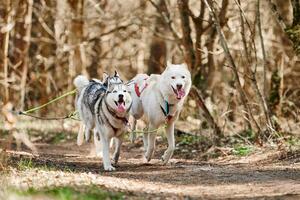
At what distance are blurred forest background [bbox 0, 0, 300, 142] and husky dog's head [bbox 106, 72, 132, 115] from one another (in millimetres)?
3117

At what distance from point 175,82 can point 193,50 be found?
614cm

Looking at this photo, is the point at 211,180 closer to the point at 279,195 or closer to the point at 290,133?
the point at 279,195

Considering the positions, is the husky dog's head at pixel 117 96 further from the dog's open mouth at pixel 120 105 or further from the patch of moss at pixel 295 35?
the patch of moss at pixel 295 35

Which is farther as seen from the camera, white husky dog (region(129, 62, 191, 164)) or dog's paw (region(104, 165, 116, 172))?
white husky dog (region(129, 62, 191, 164))

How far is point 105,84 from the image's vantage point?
10.5 metres

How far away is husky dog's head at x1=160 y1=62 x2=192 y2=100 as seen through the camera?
1035 centimetres

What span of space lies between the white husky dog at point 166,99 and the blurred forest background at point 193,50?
7.01ft

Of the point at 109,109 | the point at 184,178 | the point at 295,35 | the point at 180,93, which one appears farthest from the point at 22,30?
the point at 184,178

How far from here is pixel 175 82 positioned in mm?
10320

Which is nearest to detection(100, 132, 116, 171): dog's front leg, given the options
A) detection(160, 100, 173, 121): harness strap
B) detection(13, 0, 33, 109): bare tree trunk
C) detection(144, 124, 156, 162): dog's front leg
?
detection(144, 124, 156, 162): dog's front leg

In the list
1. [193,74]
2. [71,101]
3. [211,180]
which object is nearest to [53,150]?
[193,74]

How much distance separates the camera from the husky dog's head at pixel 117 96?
979cm

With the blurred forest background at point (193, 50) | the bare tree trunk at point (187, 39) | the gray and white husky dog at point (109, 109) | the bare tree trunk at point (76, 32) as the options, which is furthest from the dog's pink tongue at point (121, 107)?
the bare tree trunk at point (76, 32)

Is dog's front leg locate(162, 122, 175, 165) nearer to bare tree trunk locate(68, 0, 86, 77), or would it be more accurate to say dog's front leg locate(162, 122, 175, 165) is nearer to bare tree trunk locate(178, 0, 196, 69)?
bare tree trunk locate(178, 0, 196, 69)
